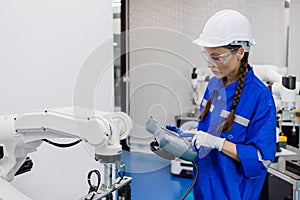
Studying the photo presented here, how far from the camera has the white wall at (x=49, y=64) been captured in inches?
66.9

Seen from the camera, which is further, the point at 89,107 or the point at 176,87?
the point at 176,87

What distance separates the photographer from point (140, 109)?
1.24m

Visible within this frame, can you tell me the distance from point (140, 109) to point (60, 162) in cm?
103

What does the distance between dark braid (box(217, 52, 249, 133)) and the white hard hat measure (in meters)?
0.06

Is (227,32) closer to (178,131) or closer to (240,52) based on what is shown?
(240,52)

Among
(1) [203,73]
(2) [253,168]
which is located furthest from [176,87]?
(1) [203,73]

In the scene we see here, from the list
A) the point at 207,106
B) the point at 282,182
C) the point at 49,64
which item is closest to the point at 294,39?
the point at 282,182

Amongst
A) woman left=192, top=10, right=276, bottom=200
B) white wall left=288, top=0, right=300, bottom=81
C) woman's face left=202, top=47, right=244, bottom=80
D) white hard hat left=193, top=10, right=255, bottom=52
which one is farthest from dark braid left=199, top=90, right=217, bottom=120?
white wall left=288, top=0, right=300, bottom=81

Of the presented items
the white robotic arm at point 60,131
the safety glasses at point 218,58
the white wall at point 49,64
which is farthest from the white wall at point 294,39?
the white robotic arm at point 60,131

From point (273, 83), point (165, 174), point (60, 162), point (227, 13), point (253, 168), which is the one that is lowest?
A: point (165, 174)

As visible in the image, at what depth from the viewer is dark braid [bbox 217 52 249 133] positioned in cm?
133

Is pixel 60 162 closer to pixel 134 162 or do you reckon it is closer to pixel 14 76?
pixel 14 76

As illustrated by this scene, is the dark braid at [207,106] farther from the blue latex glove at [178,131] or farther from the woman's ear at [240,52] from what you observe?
the woman's ear at [240,52]

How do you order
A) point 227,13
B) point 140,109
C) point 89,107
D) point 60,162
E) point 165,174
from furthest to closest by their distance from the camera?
point 165,174 < point 60,162 < point 227,13 < point 140,109 < point 89,107
